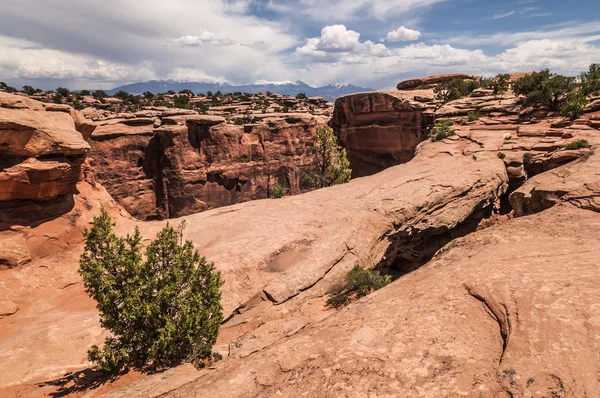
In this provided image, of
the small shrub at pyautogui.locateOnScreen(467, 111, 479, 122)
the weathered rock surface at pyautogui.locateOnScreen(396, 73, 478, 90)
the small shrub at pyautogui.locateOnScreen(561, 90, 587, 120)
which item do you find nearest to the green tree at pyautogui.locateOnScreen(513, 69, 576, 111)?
the small shrub at pyautogui.locateOnScreen(561, 90, 587, 120)

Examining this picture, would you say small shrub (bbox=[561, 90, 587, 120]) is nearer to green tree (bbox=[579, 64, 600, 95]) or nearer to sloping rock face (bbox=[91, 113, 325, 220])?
green tree (bbox=[579, 64, 600, 95])

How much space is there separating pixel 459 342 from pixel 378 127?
41439 mm

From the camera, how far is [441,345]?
21.7 feet

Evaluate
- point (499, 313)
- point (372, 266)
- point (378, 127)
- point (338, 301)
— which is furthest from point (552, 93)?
point (499, 313)

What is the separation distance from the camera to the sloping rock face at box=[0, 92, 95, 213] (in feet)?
49.6

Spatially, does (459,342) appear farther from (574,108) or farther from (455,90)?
(455,90)

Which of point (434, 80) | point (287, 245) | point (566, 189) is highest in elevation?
point (434, 80)

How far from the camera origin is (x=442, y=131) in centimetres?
3119

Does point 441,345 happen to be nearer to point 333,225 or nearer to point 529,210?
point 333,225

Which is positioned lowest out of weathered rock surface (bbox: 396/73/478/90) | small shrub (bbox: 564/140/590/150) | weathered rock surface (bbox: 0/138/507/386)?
weathered rock surface (bbox: 0/138/507/386)

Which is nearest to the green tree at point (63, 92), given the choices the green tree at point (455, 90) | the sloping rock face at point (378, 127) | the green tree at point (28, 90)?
the green tree at point (28, 90)

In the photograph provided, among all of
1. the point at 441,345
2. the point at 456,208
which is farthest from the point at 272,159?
the point at 441,345

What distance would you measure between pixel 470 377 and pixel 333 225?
1210 centimetres

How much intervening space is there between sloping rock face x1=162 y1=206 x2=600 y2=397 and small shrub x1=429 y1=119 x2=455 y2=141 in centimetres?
2298
